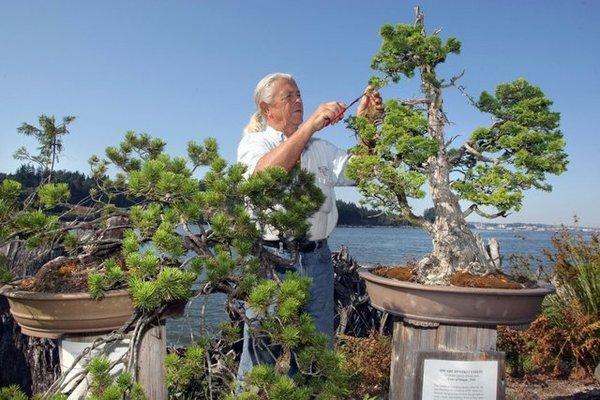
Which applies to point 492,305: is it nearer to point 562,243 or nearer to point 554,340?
point 554,340

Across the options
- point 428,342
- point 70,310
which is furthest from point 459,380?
point 70,310

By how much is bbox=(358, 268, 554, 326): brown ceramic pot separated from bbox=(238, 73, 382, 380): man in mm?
390

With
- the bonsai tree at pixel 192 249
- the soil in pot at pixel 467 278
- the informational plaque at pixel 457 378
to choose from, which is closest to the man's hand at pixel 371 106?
the soil in pot at pixel 467 278

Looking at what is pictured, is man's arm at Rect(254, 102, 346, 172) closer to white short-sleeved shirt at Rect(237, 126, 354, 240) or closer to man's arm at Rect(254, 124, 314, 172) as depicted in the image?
man's arm at Rect(254, 124, 314, 172)

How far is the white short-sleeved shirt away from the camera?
2.40 m

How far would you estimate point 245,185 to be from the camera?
1449 millimetres

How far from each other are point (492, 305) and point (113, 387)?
70.2 inches

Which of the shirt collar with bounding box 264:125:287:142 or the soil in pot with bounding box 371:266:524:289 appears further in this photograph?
the shirt collar with bounding box 264:125:287:142

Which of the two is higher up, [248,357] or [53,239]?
Answer: [53,239]

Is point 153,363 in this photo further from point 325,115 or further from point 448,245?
point 448,245

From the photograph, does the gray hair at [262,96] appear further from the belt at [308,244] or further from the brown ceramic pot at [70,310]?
the brown ceramic pot at [70,310]

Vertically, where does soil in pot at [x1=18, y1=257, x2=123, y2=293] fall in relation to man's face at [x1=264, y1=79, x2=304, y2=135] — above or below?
below

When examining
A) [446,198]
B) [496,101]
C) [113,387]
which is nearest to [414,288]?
[446,198]

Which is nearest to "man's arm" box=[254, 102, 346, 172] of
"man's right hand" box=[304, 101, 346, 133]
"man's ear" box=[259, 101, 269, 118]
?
"man's right hand" box=[304, 101, 346, 133]
